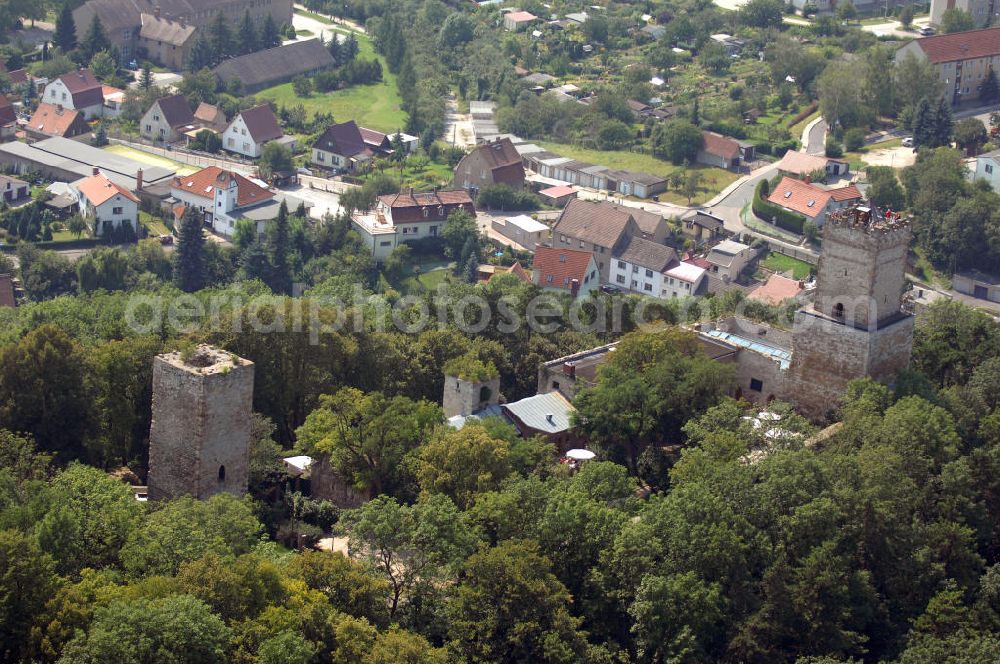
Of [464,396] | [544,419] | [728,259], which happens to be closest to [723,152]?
[728,259]

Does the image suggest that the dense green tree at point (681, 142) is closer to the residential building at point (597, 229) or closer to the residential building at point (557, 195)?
the residential building at point (557, 195)

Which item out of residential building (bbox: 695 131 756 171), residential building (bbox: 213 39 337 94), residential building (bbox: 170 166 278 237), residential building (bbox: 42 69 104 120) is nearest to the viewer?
residential building (bbox: 170 166 278 237)

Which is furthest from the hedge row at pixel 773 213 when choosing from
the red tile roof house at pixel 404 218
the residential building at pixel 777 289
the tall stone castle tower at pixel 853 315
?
the tall stone castle tower at pixel 853 315

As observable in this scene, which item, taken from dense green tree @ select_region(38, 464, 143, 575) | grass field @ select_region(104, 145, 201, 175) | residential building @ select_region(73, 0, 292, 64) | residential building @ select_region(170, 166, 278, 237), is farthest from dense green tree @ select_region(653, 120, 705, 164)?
dense green tree @ select_region(38, 464, 143, 575)

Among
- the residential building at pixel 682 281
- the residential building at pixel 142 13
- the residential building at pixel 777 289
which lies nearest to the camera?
the residential building at pixel 777 289

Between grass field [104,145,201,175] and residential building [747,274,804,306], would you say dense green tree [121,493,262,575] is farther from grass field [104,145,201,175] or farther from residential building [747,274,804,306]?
grass field [104,145,201,175]

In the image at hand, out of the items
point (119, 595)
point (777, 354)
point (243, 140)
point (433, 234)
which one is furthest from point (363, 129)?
point (119, 595)

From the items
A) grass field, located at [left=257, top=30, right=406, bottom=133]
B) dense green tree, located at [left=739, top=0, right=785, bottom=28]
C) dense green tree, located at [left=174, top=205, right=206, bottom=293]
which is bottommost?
dense green tree, located at [left=174, top=205, right=206, bottom=293]
